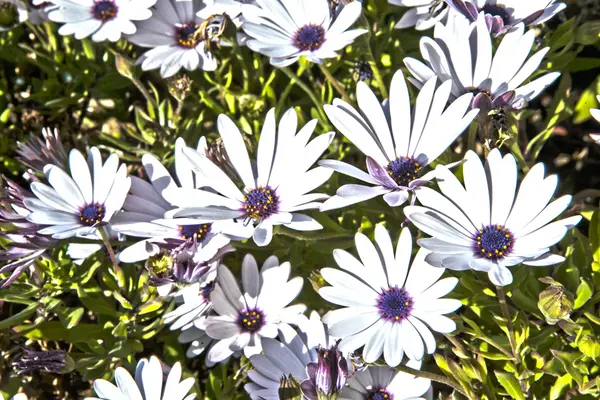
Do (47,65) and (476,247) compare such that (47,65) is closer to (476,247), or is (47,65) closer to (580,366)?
(476,247)

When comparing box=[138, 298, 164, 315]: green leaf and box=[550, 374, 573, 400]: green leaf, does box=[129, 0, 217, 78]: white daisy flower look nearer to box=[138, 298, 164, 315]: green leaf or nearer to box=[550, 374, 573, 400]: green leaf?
box=[138, 298, 164, 315]: green leaf

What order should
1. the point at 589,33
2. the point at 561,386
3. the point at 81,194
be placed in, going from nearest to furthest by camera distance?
the point at 561,386, the point at 81,194, the point at 589,33

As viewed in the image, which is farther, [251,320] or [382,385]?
[251,320]

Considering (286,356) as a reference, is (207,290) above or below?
above

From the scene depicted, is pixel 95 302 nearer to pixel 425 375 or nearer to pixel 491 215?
pixel 425 375

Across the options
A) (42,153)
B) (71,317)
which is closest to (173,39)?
(42,153)

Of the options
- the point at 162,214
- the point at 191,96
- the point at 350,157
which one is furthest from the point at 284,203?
the point at 191,96

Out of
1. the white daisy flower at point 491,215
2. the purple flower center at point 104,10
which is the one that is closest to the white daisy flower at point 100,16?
the purple flower center at point 104,10

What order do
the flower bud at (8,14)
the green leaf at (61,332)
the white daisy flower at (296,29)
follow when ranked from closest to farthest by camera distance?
1. the white daisy flower at (296,29)
2. the green leaf at (61,332)
3. the flower bud at (8,14)

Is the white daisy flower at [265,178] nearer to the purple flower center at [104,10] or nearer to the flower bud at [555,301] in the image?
the flower bud at [555,301]
